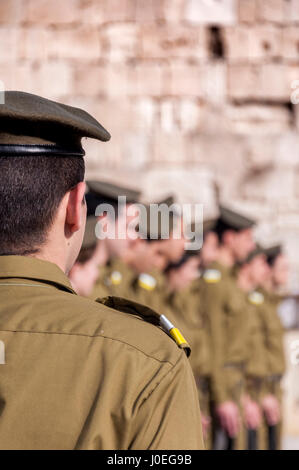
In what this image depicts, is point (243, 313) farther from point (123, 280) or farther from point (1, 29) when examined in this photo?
point (1, 29)

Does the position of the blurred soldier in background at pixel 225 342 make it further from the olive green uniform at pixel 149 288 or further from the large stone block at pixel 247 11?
the large stone block at pixel 247 11

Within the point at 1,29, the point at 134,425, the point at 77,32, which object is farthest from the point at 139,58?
the point at 134,425

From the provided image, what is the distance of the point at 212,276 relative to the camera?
22.0 feet

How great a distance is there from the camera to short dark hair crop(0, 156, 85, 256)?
1705 millimetres

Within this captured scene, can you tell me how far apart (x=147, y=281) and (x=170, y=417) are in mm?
4416

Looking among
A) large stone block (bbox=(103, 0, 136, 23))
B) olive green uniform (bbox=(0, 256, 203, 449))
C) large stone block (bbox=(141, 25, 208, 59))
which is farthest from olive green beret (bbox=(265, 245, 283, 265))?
olive green uniform (bbox=(0, 256, 203, 449))

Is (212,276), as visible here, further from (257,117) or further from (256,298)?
(257,117)

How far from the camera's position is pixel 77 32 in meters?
12.5

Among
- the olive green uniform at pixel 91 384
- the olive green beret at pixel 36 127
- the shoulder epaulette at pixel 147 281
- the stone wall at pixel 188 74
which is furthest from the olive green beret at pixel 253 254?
the olive green uniform at pixel 91 384

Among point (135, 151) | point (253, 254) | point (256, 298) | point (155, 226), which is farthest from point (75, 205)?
point (135, 151)

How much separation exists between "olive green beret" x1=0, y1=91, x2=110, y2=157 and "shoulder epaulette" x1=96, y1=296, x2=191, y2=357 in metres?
0.29

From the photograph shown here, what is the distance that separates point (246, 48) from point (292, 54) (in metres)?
0.58

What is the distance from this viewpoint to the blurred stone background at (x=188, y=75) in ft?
37.4
